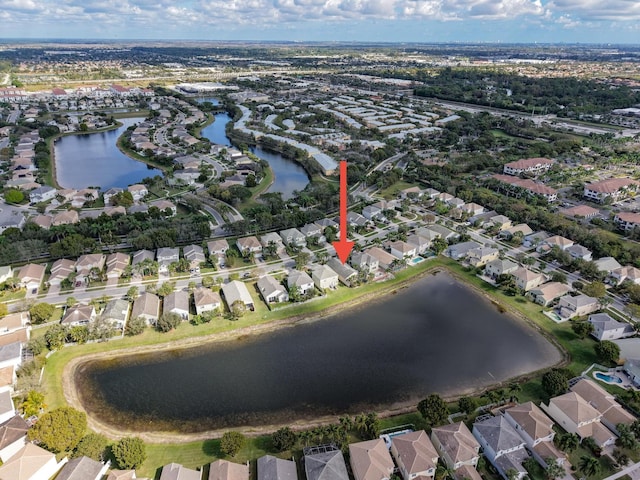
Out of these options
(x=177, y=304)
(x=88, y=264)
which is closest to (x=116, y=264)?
(x=88, y=264)

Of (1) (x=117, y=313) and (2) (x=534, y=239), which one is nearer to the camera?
(1) (x=117, y=313)

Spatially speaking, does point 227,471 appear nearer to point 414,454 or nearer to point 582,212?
point 414,454

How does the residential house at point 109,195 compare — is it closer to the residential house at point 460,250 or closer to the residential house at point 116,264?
the residential house at point 116,264

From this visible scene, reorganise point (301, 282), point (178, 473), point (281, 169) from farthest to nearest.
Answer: point (281, 169) → point (301, 282) → point (178, 473)

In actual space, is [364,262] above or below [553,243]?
below

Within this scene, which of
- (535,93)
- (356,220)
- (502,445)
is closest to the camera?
(502,445)

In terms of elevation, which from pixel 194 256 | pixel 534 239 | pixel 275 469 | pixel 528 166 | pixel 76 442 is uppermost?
pixel 528 166
